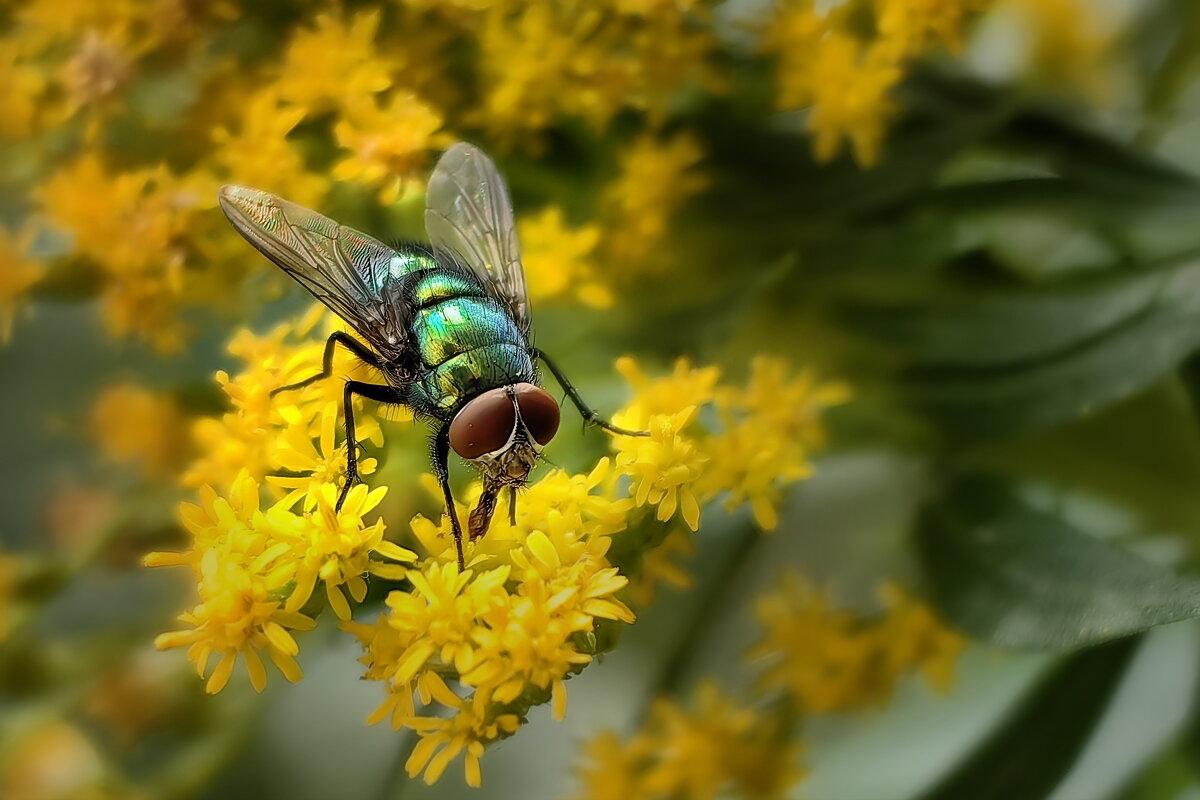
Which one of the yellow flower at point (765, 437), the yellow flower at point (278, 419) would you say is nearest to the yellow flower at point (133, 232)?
the yellow flower at point (278, 419)

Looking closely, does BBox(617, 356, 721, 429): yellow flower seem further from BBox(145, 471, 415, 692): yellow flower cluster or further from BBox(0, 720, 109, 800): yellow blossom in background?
BBox(0, 720, 109, 800): yellow blossom in background

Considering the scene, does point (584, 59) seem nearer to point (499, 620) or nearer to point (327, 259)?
point (327, 259)

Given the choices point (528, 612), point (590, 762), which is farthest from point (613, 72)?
point (590, 762)

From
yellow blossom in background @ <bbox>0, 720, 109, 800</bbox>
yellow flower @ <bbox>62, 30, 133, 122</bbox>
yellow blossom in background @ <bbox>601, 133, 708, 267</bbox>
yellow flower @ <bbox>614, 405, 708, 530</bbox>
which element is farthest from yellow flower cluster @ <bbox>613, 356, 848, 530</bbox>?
yellow blossom in background @ <bbox>0, 720, 109, 800</bbox>

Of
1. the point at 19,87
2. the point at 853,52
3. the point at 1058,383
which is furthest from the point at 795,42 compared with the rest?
the point at 19,87

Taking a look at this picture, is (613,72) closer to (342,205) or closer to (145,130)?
(342,205)

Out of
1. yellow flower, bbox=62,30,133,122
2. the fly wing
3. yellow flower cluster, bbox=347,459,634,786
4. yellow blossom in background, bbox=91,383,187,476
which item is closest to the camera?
yellow flower cluster, bbox=347,459,634,786
